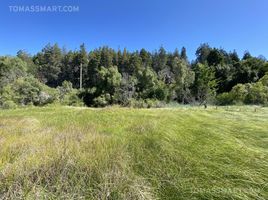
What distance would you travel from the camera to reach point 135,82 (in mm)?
21359

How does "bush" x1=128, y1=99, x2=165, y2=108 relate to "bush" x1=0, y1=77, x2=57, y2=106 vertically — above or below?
below

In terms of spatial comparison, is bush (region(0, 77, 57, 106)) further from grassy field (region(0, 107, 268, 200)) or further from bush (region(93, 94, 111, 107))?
grassy field (region(0, 107, 268, 200))

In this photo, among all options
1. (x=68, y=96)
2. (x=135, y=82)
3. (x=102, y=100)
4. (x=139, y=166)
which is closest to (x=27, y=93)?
(x=68, y=96)

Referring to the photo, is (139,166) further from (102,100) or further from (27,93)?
(102,100)

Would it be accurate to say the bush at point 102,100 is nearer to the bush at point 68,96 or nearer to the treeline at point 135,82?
the treeline at point 135,82

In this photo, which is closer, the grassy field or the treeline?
the grassy field

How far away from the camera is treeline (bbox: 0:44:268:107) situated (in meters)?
17.6

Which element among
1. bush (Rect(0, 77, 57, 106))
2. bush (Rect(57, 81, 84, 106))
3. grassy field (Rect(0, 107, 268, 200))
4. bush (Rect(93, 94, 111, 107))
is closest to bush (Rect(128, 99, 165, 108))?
bush (Rect(93, 94, 111, 107))

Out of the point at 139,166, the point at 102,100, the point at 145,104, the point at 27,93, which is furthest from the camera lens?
the point at 102,100

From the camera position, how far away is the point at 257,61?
83.9 ft

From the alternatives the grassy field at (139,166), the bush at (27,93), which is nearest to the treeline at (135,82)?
the bush at (27,93)

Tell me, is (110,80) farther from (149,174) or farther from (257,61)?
(149,174)

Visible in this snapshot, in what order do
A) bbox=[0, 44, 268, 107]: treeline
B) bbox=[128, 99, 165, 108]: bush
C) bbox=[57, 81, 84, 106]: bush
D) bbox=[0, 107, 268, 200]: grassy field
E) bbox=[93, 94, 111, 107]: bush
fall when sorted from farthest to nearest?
bbox=[93, 94, 111, 107]: bush
bbox=[57, 81, 84, 106]: bush
bbox=[0, 44, 268, 107]: treeline
bbox=[128, 99, 165, 108]: bush
bbox=[0, 107, 268, 200]: grassy field

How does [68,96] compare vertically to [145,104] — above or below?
above
